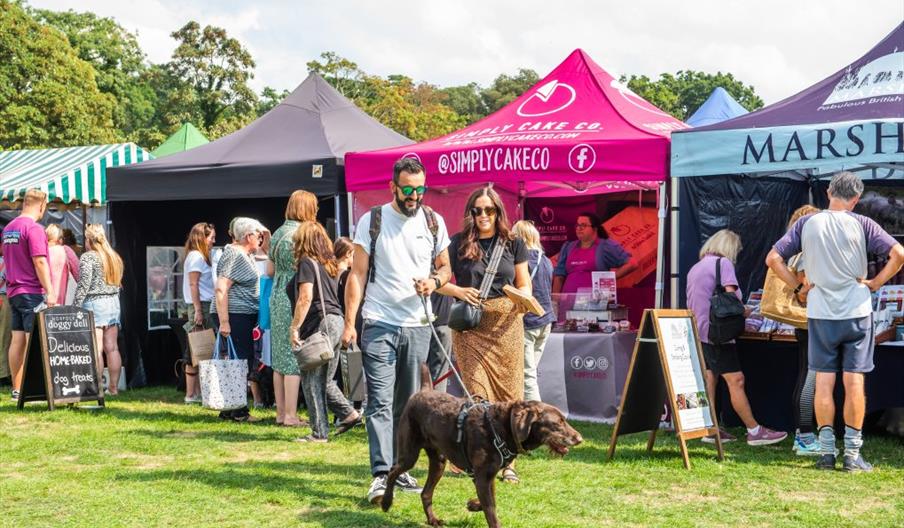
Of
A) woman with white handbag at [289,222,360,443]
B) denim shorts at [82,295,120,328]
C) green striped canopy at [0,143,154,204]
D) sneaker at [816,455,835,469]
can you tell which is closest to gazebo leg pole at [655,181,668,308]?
Answer: sneaker at [816,455,835,469]

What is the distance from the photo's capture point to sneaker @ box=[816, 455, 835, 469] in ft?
20.4

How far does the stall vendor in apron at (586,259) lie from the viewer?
31.2 ft

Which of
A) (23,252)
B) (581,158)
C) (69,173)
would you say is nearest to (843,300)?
(581,158)

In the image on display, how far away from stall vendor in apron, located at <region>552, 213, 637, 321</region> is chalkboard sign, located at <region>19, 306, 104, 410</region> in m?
4.20

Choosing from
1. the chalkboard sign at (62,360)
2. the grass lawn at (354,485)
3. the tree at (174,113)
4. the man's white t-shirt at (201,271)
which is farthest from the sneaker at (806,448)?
the tree at (174,113)

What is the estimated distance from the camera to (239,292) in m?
8.34

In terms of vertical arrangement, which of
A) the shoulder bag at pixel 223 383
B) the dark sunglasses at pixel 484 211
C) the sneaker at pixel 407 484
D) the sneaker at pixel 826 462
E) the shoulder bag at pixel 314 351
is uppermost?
the dark sunglasses at pixel 484 211

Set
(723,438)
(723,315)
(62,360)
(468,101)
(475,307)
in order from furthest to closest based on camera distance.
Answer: (468,101) → (62,360) → (723,438) → (723,315) → (475,307)

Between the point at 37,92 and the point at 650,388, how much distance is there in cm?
2991

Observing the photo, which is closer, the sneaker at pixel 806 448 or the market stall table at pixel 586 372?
the sneaker at pixel 806 448

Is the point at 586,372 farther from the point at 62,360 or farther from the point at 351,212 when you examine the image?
the point at 62,360

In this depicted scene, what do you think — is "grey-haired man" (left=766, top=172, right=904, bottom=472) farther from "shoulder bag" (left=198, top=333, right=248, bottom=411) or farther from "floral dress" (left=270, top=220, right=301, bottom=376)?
"shoulder bag" (left=198, top=333, right=248, bottom=411)

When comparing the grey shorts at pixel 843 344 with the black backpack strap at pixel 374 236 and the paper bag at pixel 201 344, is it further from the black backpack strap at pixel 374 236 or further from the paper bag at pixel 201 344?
the paper bag at pixel 201 344

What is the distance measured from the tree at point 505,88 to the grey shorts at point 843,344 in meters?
67.8
